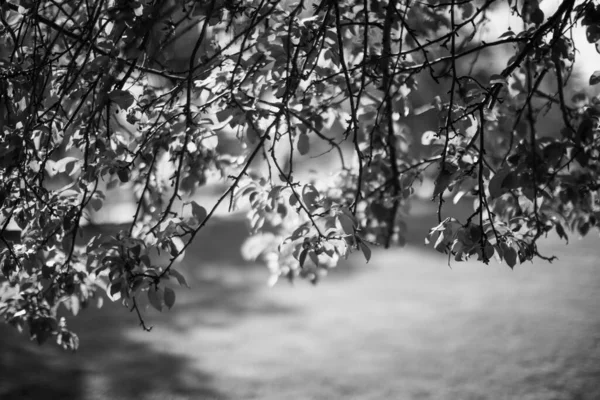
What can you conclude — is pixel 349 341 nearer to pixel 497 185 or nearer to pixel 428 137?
pixel 428 137

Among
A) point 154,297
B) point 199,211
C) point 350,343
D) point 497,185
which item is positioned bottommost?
point 154,297

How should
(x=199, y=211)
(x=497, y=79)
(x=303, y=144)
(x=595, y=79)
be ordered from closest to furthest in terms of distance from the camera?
(x=497, y=79)
(x=595, y=79)
(x=199, y=211)
(x=303, y=144)

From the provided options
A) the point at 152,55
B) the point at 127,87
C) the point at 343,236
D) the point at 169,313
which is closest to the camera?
the point at 343,236

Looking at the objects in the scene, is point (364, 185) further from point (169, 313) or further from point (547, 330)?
point (169, 313)

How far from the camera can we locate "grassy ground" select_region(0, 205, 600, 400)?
594cm

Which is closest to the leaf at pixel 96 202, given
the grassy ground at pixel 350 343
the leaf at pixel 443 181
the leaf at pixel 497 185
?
the leaf at pixel 443 181

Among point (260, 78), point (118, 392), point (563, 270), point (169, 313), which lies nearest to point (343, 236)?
point (260, 78)

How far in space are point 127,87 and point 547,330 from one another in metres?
5.94

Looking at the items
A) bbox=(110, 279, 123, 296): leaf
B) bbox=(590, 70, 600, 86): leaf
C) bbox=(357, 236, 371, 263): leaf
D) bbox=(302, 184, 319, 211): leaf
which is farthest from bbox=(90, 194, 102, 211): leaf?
bbox=(590, 70, 600, 86): leaf

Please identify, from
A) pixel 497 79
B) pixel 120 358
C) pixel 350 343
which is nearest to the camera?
pixel 497 79

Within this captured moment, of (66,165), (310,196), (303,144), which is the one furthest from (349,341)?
(66,165)

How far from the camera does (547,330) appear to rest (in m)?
7.32

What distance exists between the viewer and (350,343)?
23.8 ft

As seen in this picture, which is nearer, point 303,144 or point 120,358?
point 303,144
